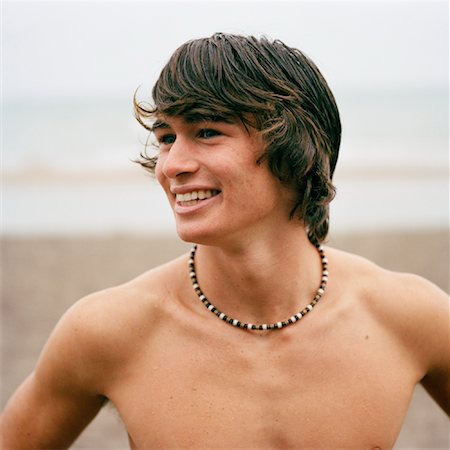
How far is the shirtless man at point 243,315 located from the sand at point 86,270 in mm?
3605

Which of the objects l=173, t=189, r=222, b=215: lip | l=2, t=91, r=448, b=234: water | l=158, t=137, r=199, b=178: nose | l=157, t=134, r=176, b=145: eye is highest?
l=157, t=134, r=176, b=145: eye

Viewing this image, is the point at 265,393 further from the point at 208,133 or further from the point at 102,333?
the point at 208,133

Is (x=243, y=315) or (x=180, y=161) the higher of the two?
(x=180, y=161)

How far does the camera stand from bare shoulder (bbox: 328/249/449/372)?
344 centimetres

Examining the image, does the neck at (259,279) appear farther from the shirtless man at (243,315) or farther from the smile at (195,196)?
the smile at (195,196)

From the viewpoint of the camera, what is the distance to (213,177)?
306 cm

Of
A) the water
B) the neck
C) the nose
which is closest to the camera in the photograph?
the nose

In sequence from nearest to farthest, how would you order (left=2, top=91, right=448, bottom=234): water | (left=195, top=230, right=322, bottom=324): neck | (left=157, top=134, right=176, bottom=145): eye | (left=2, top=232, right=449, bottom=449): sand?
1. (left=157, top=134, right=176, bottom=145): eye
2. (left=195, top=230, right=322, bottom=324): neck
3. (left=2, top=232, right=449, bottom=449): sand
4. (left=2, top=91, right=448, bottom=234): water

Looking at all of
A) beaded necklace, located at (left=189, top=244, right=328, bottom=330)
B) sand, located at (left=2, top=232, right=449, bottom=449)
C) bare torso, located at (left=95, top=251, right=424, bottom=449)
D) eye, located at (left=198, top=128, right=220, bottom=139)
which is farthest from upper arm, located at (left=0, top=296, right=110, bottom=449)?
sand, located at (left=2, top=232, right=449, bottom=449)

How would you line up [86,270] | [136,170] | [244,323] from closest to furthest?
[244,323], [86,270], [136,170]

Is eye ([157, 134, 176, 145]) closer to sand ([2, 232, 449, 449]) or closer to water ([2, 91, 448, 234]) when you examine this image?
water ([2, 91, 448, 234])

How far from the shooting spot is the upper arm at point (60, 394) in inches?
130

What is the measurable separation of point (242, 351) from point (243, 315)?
0.49 ft

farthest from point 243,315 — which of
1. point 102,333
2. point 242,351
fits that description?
point 102,333
